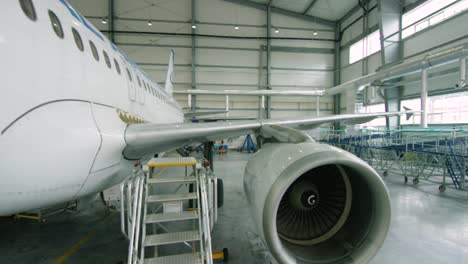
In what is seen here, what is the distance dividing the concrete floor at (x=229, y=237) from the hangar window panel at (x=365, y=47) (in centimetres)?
1287

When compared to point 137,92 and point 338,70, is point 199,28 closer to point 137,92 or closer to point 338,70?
point 338,70

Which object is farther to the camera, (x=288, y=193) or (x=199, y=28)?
(x=199, y=28)

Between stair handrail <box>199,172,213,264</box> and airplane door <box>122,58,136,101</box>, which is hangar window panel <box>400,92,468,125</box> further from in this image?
airplane door <box>122,58,136,101</box>

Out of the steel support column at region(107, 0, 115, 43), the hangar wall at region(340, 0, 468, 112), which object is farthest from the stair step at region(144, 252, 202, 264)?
the steel support column at region(107, 0, 115, 43)

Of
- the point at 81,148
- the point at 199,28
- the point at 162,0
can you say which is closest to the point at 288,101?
the point at 199,28

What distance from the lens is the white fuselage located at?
1.16 meters

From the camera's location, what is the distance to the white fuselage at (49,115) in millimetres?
1161

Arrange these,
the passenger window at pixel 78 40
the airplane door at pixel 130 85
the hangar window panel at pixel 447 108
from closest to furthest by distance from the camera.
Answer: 1. the passenger window at pixel 78 40
2. the airplane door at pixel 130 85
3. the hangar window panel at pixel 447 108

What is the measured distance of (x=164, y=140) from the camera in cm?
231

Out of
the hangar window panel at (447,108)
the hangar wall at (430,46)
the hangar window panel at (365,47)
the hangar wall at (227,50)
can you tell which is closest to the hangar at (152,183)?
the hangar wall at (430,46)

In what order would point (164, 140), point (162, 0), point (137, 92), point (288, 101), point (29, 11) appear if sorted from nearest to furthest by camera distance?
1. point (29, 11)
2. point (164, 140)
3. point (137, 92)
4. point (162, 0)
5. point (288, 101)

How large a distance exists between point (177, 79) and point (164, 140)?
50.1ft

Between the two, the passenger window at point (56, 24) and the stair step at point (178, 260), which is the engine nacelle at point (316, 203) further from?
the passenger window at point (56, 24)

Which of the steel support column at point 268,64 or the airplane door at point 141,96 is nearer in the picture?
the airplane door at point 141,96
